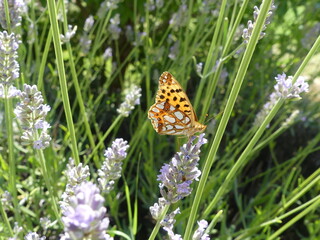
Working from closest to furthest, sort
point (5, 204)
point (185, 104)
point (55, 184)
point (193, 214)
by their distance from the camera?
point (193, 214)
point (185, 104)
point (5, 204)
point (55, 184)

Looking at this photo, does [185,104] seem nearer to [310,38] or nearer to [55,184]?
[55,184]

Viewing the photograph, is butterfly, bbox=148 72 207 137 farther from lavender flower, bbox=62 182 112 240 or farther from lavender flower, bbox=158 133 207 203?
lavender flower, bbox=62 182 112 240

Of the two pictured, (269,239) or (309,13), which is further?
(309,13)

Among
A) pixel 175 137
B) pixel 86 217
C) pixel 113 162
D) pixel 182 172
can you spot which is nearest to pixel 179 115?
pixel 113 162

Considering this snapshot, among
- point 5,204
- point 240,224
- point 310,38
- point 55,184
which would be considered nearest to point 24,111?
point 5,204

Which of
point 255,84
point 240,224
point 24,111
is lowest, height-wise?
point 240,224

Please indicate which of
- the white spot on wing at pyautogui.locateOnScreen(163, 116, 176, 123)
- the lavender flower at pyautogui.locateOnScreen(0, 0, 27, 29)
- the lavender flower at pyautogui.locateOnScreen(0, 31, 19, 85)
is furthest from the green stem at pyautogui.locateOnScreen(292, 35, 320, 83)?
the lavender flower at pyautogui.locateOnScreen(0, 0, 27, 29)

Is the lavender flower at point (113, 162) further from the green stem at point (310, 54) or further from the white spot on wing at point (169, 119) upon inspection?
the green stem at point (310, 54)
